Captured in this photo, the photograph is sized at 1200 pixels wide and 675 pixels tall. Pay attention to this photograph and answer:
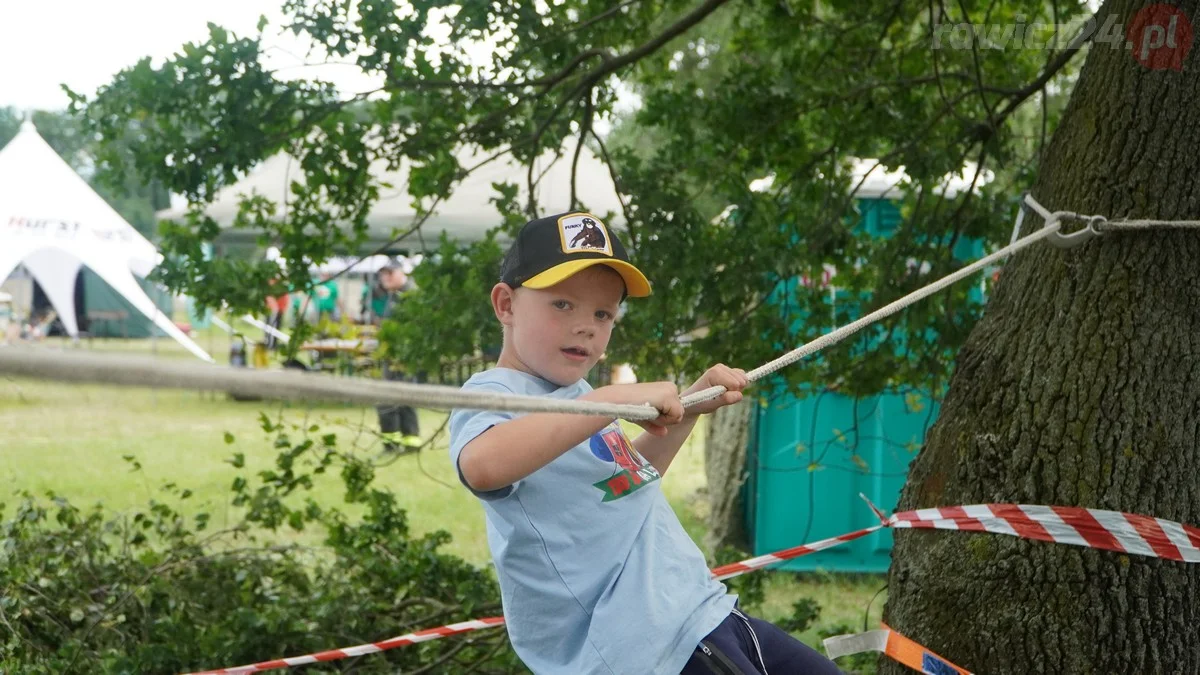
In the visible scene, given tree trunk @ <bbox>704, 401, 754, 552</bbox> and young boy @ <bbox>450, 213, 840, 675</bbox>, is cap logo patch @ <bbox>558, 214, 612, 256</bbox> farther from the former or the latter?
tree trunk @ <bbox>704, 401, 754, 552</bbox>

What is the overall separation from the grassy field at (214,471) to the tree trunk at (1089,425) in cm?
284

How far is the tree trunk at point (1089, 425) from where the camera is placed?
2627 mm

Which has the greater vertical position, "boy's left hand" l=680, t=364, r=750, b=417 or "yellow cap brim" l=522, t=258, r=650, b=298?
"yellow cap brim" l=522, t=258, r=650, b=298

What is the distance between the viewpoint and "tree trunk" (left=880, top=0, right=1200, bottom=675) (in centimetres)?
263

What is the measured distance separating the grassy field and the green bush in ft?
1.78

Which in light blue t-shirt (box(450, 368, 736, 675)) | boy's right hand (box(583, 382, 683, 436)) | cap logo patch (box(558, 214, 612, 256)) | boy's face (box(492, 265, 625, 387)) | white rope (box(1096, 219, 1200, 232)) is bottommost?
light blue t-shirt (box(450, 368, 736, 675))

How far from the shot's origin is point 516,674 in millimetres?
4512

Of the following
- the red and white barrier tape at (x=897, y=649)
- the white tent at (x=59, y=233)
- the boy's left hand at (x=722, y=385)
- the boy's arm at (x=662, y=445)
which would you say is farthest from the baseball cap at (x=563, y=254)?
the white tent at (x=59, y=233)

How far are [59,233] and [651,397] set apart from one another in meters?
14.6

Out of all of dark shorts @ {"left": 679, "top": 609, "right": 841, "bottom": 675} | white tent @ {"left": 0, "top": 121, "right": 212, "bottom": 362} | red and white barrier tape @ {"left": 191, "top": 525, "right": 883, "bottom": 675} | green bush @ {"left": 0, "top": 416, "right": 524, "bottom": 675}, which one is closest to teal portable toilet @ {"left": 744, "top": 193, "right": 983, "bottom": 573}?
green bush @ {"left": 0, "top": 416, "right": 524, "bottom": 675}

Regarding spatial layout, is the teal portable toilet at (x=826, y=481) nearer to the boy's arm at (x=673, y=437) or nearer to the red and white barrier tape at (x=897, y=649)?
the red and white barrier tape at (x=897, y=649)

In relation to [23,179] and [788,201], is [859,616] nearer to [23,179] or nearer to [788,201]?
[788,201]

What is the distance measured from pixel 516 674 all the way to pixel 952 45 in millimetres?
3342

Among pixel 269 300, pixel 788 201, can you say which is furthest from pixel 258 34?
pixel 788 201
